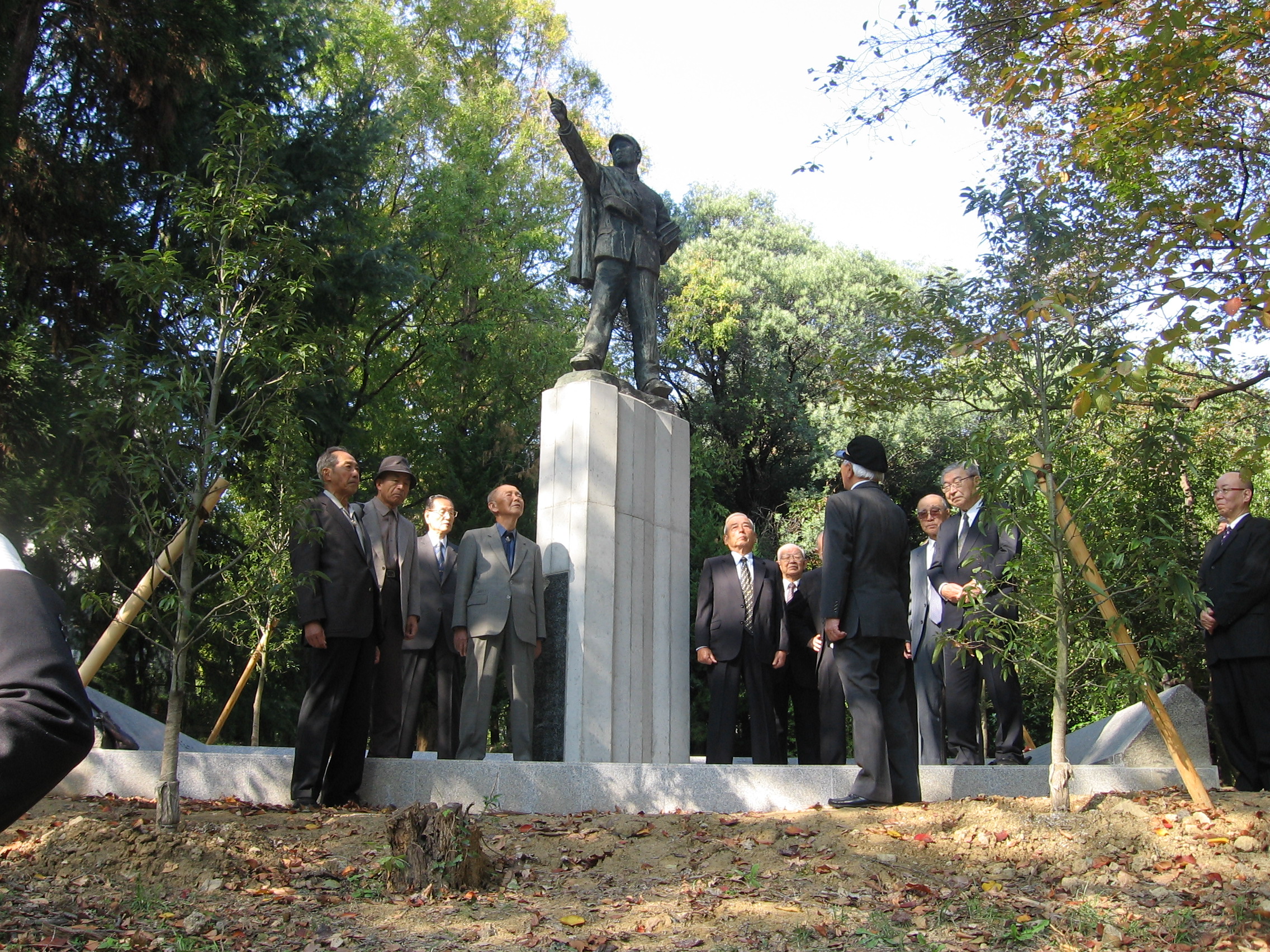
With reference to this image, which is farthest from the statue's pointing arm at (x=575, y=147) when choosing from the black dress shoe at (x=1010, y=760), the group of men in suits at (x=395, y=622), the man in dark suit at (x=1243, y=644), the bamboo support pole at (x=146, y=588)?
the black dress shoe at (x=1010, y=760)

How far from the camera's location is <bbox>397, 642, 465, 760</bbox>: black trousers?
771cm

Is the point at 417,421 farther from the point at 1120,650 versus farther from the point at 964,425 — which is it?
the point at 1120,650

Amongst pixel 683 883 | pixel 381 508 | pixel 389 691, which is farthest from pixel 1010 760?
pixel 381 508

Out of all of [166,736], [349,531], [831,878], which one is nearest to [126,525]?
[349,531]

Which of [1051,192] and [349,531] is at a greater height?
[1051,192]

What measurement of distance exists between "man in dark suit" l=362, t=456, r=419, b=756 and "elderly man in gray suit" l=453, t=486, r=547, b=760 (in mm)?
334

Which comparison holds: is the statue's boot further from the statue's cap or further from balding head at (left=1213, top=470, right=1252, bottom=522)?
balding head at (left=1213, top=470, right=1252, bottom=522)

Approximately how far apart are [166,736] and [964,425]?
1840cm

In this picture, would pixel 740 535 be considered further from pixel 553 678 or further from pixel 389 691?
pixel 389 691

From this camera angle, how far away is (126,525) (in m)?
12.0

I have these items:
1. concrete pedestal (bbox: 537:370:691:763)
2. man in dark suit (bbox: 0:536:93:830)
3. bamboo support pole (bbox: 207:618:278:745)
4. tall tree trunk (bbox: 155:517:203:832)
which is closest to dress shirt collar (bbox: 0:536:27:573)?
man in dark suit (bbox: 0:536:93:830)

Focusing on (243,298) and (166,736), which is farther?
(243,298)

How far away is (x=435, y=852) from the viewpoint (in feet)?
14.0

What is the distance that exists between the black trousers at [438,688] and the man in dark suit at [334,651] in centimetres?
130
